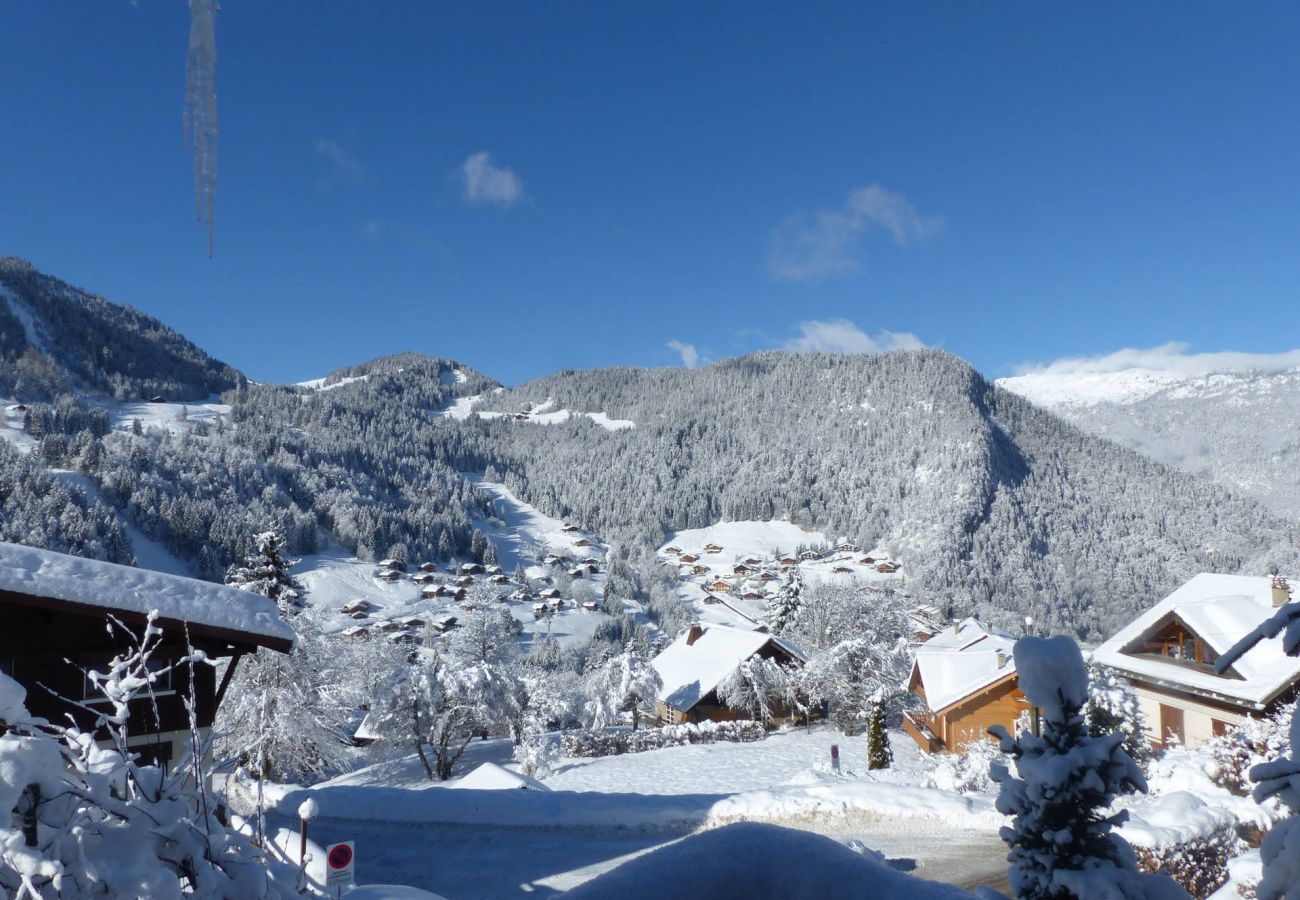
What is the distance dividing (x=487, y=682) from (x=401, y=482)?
12907cm

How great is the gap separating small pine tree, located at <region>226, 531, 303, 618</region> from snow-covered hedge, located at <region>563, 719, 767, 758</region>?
13068 mm

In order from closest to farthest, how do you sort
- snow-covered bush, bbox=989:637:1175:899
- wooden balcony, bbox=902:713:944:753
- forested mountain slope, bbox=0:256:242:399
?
snow-covered bush, bbox=989:637:1175:899
wooden balcony, bbox=902:713:944:753
forested mountain slope, bbox=0:256:242:399

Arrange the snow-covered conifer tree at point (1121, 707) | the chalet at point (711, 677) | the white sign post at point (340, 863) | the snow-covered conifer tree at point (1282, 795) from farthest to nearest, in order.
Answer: the chalet at point (711, 677)
the snow-covered conifer tree at point (1121, 707)
the white sign post at point (340, 863)
the snow-covered conifer tree at point (1282, 795)

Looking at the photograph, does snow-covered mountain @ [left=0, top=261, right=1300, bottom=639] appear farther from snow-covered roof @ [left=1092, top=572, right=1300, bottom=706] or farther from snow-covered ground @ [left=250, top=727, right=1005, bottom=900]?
snow-covered roof @ [left=1092, top=572, right=1300, bottom=706]

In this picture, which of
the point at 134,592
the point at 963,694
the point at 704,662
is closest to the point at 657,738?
the point at 704,662

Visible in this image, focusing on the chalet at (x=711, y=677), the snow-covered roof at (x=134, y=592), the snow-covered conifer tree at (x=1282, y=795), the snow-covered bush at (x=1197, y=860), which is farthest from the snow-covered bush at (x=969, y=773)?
the chalet at (x=711, y=677)

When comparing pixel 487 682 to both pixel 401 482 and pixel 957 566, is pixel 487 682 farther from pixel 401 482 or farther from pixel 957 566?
pixel 401 482

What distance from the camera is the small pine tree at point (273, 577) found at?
91.5 feet

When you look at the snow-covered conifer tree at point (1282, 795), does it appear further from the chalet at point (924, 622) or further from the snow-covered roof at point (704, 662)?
the chalet at point (924, 622)

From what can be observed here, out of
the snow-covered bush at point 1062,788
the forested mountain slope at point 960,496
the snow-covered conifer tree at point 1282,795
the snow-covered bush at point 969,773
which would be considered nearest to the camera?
the snow-covered conifer tree at point 1282,795

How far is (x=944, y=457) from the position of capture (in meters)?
152

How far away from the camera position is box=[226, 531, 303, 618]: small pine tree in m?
27.9

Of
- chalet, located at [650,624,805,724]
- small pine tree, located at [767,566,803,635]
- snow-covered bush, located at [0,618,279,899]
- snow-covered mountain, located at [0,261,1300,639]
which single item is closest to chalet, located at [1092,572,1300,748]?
snow-covered bush, located at [0,618,279,899]

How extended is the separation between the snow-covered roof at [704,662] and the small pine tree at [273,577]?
20279 mm
